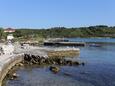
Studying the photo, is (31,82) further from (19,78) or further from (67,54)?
(67,54)

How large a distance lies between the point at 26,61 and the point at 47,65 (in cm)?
445

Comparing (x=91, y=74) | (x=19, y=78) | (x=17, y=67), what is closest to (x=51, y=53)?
(x=17, y=67)

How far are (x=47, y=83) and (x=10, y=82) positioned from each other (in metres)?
4.65

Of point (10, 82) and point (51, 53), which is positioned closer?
point (10, 82)

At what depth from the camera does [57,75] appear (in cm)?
5156

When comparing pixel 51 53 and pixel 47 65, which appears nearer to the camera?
pixel 47 65

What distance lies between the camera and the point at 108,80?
47.8 metres

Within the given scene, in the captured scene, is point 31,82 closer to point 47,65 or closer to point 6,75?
point 6,75

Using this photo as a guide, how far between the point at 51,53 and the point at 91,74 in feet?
114

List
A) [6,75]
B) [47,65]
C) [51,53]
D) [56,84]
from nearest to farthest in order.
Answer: [56,84] < [6,75] < [47,65] < [51,53]

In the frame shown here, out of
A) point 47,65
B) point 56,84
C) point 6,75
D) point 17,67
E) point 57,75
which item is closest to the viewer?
point 56,84

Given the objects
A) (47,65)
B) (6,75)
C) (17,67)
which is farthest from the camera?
(47,65)

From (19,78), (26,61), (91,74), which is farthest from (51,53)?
(19,78)

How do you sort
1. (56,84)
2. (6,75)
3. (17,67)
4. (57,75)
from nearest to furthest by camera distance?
(56,84) < (6,75) < (57,75) < (17,67)
